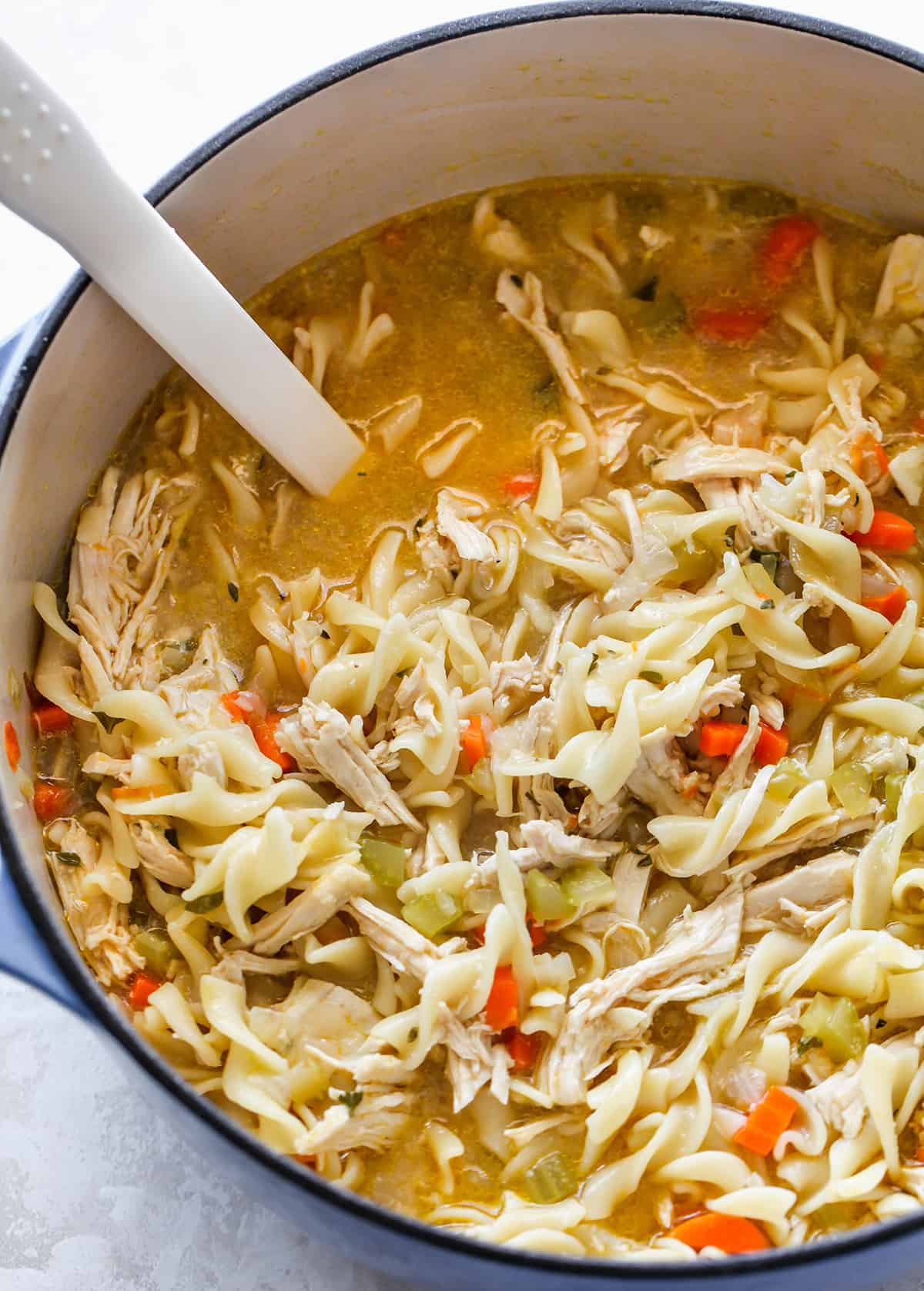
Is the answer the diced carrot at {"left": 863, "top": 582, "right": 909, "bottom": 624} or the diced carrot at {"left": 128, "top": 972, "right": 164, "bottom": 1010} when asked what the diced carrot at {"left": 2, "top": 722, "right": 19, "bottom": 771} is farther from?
the diced carrot at {"left": 863, "top": 582, "right": 909, "bottom": 624}

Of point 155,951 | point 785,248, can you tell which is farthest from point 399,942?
point 785,248

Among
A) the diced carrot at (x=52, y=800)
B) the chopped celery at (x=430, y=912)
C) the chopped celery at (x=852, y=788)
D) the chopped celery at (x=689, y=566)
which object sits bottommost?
the chopped celery at (x=852, y=788)

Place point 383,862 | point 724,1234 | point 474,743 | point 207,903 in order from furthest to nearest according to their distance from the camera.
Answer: point 474,743, point 383,862, point 207,903, point 724,1234

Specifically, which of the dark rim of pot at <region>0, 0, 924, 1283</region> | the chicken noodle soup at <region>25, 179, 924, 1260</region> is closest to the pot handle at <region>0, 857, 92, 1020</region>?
the dark rim of pot at <region>0, 0, 924, 1283</region>

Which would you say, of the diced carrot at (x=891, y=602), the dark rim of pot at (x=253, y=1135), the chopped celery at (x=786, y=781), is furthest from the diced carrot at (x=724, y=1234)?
the diced carrot at (x=891, y=602)

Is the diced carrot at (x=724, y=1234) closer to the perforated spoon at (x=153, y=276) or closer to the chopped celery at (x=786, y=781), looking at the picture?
the chopped celery at (x=786, y=781)

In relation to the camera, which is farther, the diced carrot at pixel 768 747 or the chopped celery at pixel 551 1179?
the diced carrot at pixel 768 747

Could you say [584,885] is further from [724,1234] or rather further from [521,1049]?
[724,1234]
